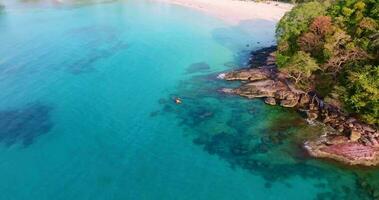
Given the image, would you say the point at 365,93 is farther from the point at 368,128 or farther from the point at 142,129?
the point at 142,129

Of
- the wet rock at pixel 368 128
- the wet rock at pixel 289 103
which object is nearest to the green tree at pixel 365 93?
the wet rock at pixel 368 128

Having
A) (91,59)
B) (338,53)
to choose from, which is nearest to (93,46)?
(91,59)

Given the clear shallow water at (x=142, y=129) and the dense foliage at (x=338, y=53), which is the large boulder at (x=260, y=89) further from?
the dense foliage at (x=338, y=53)

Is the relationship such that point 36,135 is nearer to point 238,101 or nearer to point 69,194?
point 69,194

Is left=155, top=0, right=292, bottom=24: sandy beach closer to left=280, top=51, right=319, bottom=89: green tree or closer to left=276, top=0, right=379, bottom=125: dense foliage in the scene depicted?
left=276, top=0, right=379, bottom=125: dense foliage

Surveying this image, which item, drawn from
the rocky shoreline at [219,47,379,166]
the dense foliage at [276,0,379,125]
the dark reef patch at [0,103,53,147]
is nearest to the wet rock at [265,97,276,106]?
the rocky shoreline at [219,47,379,166]
